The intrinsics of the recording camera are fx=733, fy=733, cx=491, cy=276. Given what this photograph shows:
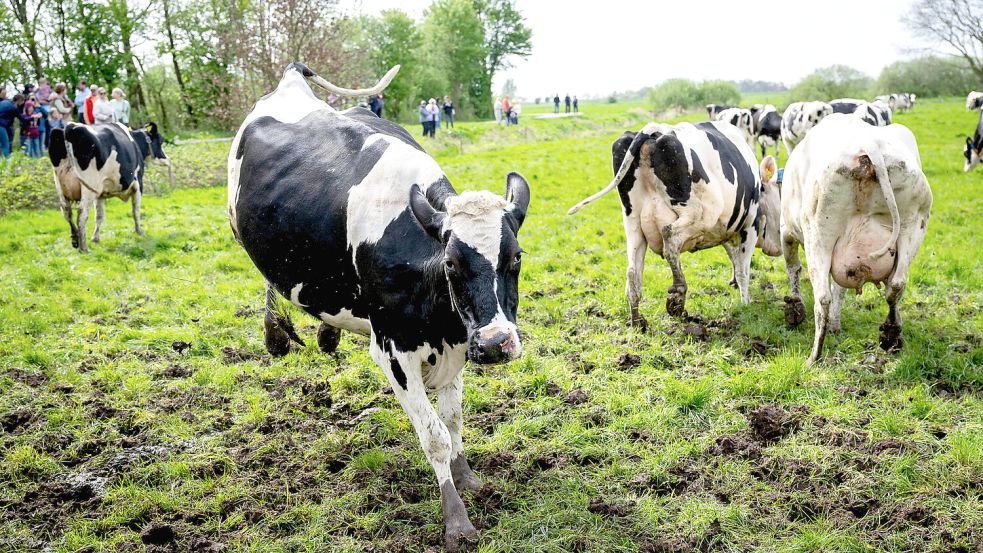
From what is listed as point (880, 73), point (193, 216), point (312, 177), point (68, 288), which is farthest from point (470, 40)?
point (312, 177)

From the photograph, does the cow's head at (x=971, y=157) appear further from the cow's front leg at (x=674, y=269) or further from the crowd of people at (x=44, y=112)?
the crowd of people at (x=44, y=112)

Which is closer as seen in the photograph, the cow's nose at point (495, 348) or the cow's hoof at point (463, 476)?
the cow's nose at point (495, 348)

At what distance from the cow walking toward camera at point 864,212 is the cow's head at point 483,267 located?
10.4 feet

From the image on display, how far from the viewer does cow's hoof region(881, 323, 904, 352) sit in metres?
6.05

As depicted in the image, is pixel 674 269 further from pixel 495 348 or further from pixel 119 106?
pixel 119 106

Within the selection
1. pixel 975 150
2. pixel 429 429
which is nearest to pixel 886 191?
pixel 429 429

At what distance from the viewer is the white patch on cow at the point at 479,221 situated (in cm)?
353

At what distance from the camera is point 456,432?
4504mm

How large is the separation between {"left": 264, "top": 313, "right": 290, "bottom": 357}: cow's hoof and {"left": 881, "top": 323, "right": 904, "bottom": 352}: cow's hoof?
509 centimetres

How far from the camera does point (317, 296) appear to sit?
4789 mm

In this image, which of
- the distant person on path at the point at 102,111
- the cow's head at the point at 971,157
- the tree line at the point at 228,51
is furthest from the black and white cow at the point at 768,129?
the distant person on path at the point at 102,111

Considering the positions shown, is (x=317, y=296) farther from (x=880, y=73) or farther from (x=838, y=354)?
(x=880, y=73)

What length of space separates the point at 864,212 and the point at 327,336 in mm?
4437

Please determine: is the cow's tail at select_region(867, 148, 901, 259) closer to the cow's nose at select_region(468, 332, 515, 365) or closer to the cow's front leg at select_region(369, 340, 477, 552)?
the cow's nose at select_region(468, 332, 515, 365)
